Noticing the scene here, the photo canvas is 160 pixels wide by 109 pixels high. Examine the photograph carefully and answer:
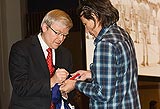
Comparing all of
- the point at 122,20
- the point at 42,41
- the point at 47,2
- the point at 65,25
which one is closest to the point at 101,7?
the point at 65,25

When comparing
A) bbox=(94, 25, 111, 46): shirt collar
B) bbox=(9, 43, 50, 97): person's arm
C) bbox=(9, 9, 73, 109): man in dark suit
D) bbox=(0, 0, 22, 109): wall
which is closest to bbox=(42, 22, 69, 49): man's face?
bbox=(9, 9, 73, 109): man in dark suit

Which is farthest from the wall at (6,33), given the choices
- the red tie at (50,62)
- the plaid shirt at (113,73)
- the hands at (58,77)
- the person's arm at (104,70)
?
the person's arm at (104,70)

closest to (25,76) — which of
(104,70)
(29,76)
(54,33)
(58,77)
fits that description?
(29,76)

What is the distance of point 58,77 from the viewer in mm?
2148

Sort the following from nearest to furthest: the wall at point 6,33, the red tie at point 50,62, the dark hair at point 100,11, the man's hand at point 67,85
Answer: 1. the dark hair at point 100,11
2. the man's hand at point 67,85
3. the red tie at point 50,62
4. the wall at point 6,33

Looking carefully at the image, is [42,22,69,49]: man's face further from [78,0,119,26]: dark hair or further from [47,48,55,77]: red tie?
[78,0,119,26]: dark hair

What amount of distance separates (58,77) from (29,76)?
157mm

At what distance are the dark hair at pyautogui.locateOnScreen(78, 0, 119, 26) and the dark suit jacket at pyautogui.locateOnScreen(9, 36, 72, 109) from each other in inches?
13.2

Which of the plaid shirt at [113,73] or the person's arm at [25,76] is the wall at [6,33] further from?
the plaid shirt at [113,73]

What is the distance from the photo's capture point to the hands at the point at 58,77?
7.02ft

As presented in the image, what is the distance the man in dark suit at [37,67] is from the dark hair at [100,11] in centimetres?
16

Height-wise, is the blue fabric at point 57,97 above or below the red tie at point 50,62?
below

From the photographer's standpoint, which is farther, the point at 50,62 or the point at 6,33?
the point at 6,33

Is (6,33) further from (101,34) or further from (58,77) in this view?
(101,34)
